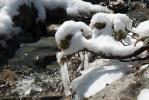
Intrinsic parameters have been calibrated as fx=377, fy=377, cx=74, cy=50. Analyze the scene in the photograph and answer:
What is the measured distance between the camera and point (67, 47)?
3637 mm

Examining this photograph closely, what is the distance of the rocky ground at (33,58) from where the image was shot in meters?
5.34

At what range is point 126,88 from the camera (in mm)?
3252

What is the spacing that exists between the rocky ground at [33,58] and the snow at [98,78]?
1338 mm

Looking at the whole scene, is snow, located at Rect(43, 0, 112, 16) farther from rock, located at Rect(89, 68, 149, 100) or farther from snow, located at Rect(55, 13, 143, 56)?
rock, located at Rect(89, 68, 149, 100)

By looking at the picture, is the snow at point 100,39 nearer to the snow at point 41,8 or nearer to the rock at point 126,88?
the rock at point 126,88

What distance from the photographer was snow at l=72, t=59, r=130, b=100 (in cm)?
347

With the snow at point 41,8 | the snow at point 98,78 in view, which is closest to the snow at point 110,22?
the snow at point 98,78

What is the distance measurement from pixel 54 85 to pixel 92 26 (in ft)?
5.71

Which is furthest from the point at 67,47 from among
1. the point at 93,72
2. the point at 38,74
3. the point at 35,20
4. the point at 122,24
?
the point at 35,20

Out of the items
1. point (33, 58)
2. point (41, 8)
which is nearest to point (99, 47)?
point (33, 58)

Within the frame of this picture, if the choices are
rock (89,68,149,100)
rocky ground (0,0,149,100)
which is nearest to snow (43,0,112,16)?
rocky ground (0,0,149,100)

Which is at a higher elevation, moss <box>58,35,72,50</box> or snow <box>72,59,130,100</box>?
moss <box>58,35,72,50</box>

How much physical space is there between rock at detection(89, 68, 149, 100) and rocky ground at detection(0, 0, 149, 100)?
1679mm

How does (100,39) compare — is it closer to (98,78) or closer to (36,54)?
(98,78)
